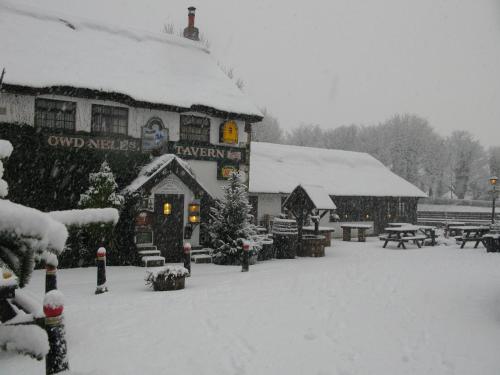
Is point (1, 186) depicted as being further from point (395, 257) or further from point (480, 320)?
point (395, 257)

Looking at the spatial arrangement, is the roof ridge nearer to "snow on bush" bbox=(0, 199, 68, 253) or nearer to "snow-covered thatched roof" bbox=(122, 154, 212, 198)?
"snow-covered thatched roof" bbox=(122, 154, 212, 198)

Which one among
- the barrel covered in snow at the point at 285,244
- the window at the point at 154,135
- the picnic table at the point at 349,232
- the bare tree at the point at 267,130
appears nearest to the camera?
the window at the point at 154,135

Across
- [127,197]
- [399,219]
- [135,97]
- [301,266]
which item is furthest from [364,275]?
[399,219]

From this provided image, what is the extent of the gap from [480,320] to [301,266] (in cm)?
684

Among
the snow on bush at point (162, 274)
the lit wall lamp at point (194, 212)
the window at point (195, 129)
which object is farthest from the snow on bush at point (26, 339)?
the window at point (195, 129)

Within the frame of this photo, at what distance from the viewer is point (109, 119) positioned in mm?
14055

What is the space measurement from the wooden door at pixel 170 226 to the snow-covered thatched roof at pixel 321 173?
700 centimetres

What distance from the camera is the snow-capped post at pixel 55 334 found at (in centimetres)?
391

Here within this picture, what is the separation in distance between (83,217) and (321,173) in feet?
82.7

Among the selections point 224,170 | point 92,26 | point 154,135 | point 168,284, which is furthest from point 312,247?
point 92,26

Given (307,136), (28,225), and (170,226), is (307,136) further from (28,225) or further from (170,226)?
(28,225)

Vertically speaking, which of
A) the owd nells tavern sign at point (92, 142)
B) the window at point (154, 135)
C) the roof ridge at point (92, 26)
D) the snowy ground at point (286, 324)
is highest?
the roof ridge at point (92, 26)

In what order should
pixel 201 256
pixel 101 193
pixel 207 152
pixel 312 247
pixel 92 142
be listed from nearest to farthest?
1. pixel 101 193
2. pixel 92 142
3. pixel 201 256
4. pixel 207 152
5. pixel 312 247

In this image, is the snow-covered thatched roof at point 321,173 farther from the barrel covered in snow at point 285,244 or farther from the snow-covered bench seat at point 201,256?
the snow-covered bench seat at point 201,256
